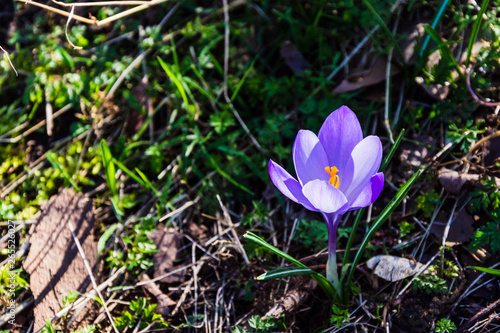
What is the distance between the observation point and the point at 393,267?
175 centimetres

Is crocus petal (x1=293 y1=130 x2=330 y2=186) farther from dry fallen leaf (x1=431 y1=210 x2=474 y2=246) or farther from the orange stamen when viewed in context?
dry fallen leaf (x1=431 y1=210 x2=474 y2=246)

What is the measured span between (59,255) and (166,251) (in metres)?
0.51

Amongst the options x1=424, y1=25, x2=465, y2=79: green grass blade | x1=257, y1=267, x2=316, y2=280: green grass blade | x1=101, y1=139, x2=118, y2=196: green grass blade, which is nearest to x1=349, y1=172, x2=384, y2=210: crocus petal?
x1=257, y1=267, x2=316, y2=280: green grass blade

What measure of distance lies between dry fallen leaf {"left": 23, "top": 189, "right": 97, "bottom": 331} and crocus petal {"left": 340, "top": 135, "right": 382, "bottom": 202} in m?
1.24

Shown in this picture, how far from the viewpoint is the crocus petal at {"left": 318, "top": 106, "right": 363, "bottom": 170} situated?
4.92 ft

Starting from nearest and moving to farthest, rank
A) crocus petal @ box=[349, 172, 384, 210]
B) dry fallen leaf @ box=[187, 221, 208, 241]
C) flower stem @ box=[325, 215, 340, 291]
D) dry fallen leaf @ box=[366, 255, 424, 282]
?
crocus petal @ box=[349, 172, 384, 210] → flower stem @ box=[325, 215, 340, 291] → dry fallen leaf @ box=[366, 255, 424, 282] → dry fallen leaf @ box=[187, 221, 208, 241]

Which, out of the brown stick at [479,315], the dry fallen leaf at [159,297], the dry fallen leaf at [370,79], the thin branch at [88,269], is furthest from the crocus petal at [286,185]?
the dry fallen leaf at [370,79]

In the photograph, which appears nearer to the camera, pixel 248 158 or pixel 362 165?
pixel 362 165

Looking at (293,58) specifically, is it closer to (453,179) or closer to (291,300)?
(453,179)

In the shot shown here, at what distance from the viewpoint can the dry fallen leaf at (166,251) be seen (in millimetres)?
2014

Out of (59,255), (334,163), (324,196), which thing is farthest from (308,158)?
(59,255)

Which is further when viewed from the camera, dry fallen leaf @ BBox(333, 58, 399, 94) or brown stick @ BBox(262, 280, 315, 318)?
dry fallen leaf @ BBox(333, 58, 399, 94)

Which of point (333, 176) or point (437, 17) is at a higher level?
point (437, 17)

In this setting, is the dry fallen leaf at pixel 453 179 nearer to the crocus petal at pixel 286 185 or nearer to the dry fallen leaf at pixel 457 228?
the dry fallen leaf at pixel 457 228
